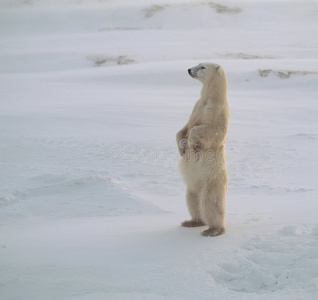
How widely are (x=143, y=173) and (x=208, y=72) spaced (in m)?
2.84

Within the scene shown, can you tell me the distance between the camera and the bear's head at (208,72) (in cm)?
450

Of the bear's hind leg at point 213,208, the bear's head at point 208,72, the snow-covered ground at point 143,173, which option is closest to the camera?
the snow-covered ground at point 143,173

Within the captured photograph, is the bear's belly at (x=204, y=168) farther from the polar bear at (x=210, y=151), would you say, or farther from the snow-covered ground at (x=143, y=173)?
the snow-covered ground at (x=143, y=173)

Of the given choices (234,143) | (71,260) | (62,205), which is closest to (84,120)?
(234,143)

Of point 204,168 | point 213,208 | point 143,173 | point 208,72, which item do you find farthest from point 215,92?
point 143,173

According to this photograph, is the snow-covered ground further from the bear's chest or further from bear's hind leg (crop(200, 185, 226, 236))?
the bear's chest

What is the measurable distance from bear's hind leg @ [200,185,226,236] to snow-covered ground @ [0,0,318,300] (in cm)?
11

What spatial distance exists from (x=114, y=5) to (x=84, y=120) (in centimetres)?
1708

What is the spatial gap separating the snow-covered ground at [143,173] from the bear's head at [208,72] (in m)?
1.23

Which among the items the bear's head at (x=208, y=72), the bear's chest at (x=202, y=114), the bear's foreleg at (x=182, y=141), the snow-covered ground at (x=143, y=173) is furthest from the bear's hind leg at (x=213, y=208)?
the bear's head at (x=208, y=72)

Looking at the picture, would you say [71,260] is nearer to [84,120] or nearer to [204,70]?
[204,70]

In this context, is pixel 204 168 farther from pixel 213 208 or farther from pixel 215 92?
pixel 215 92

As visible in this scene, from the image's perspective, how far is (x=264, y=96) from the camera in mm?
12930

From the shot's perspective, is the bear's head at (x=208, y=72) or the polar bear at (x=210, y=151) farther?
the bear's head at (x=208, y=72)
